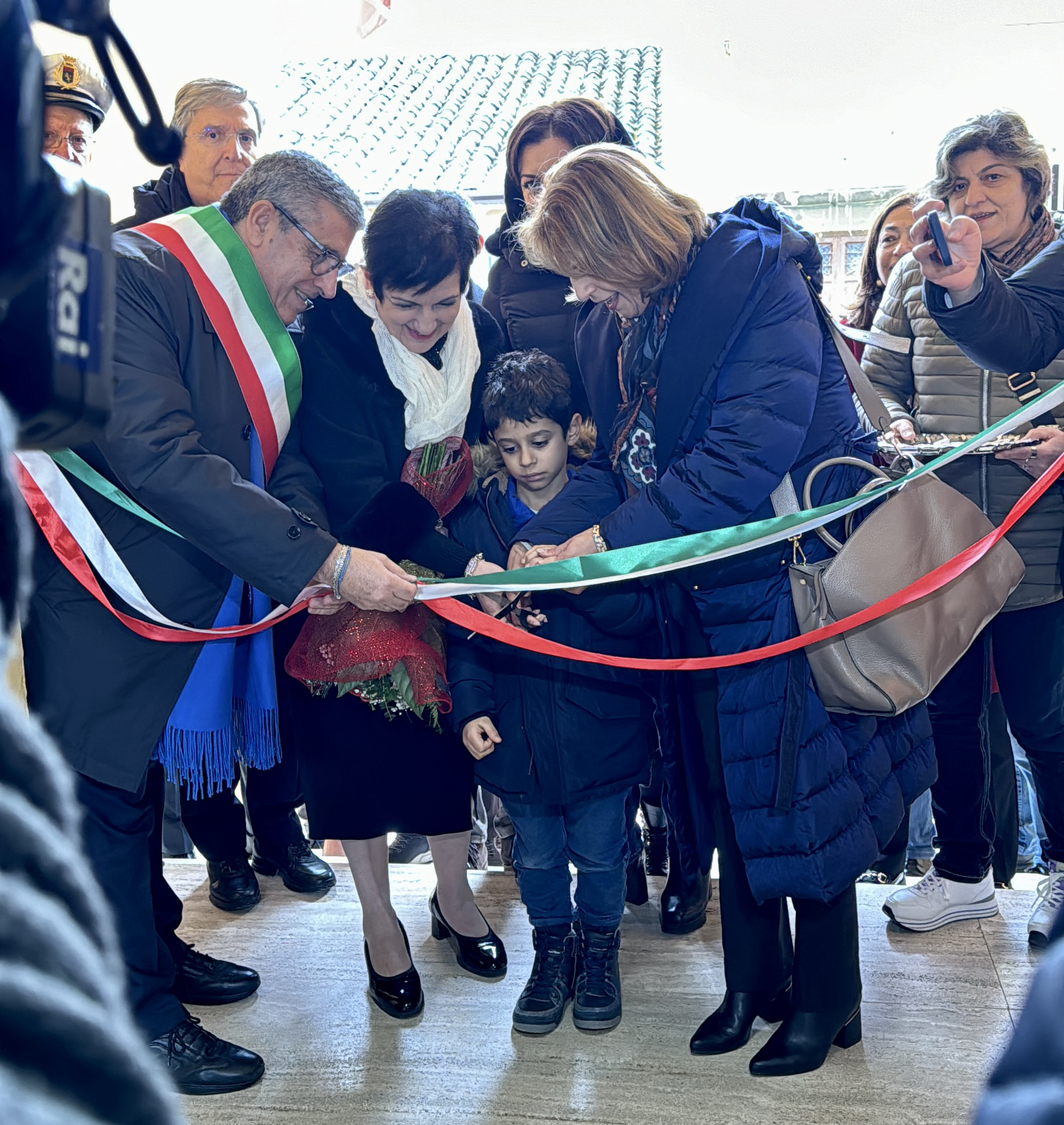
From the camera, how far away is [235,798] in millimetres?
2912

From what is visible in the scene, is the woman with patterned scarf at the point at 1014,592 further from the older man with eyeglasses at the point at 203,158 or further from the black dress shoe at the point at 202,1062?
the older man with eyeglasses at the point at 203,158

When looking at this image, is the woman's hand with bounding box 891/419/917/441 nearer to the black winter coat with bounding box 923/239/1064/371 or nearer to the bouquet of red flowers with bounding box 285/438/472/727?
the black winter coat with bounding box 923/239/1064/371

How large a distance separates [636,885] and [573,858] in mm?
535

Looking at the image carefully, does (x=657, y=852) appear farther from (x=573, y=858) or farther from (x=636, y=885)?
(x=573, y=858)

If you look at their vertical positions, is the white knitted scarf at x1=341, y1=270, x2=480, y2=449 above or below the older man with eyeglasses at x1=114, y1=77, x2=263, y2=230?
below

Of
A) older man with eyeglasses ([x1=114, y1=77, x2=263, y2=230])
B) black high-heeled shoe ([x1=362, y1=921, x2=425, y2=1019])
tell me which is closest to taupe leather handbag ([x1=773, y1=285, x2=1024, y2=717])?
black high-heeled shoe ([x1=362, y1=921, x2=425, y2=1019])

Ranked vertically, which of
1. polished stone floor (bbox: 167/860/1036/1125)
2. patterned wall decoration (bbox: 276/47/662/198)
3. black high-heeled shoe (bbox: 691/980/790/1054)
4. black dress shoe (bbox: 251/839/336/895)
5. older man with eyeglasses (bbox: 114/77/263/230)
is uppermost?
patterned wall decoration (bbox: 276/47/662/198)

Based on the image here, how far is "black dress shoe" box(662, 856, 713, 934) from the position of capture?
2684 millimetres

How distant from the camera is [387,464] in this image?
2293 millimetres

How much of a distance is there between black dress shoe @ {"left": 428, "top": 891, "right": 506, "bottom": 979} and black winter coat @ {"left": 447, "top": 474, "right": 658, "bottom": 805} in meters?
0.43

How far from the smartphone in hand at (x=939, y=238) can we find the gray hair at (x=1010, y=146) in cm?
52

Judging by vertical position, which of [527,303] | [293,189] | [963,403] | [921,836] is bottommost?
[921,836]

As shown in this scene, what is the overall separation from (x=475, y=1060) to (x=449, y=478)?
118cm

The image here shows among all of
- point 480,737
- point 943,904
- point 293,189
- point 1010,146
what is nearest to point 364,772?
point 480,737
